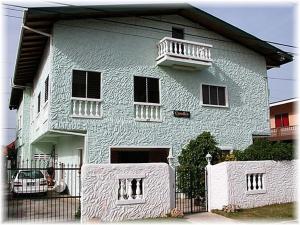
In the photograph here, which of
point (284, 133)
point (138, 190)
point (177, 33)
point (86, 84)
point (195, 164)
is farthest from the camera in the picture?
point (284, 133)

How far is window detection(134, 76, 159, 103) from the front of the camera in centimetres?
1504

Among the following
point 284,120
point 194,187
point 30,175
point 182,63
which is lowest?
point 194,187

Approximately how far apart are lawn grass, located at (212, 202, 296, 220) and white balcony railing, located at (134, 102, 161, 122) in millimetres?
5221

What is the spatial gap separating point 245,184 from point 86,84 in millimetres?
6889

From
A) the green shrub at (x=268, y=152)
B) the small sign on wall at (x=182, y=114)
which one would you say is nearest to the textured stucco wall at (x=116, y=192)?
the green shrub at (x=268, y=152)

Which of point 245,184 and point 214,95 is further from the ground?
point 214,95

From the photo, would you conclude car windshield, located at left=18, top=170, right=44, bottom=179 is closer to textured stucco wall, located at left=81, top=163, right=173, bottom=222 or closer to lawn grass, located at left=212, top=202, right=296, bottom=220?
textured stucco wall, located at left=81, top=163, right=173, bottom=222

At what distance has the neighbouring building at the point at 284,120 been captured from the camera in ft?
91.7

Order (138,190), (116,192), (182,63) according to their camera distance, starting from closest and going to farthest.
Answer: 1. (116,192)
2. (138,190)
3. (182,63)

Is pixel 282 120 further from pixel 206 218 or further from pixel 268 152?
pixel 206 218

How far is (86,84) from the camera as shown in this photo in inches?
548

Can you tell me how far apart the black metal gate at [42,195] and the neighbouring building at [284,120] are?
57.2 ft

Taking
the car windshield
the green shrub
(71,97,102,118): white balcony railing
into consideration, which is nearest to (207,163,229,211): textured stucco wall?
the green shrub

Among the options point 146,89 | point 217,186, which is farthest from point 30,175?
point 217,186
